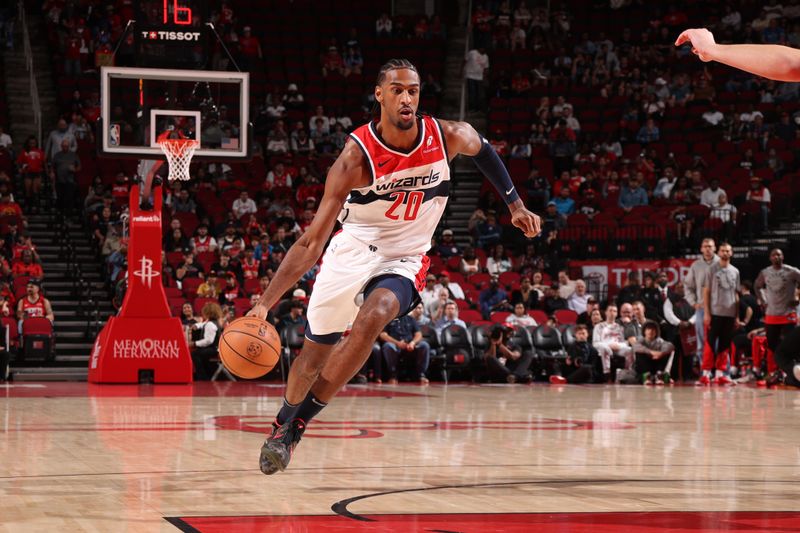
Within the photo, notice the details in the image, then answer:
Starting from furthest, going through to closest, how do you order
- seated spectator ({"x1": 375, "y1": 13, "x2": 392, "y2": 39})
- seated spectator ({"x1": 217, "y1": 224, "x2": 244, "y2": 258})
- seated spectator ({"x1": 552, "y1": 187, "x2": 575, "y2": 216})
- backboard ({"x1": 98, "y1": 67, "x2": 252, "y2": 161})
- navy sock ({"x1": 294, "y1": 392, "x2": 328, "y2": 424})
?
1. seated spectator ({"x1": 375, "y1": 13, "x2": 392, "y2": 39})
2. seated spectator ({"x1": 552, "y1": 187, "x2": 575, "y2": 216})
3. seated spectator ({"x1": 217, "y1": 224, "x2": 244, "y2": 258})
4. backboard ({"x1": 98, "y1": 67, "x2": 252, "y2": 161})
5. navy sock ({"x1": 294, "y1": 392, "x2": 328, "y2": 424})

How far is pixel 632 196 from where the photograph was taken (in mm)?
21672

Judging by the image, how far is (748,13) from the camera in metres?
26.9

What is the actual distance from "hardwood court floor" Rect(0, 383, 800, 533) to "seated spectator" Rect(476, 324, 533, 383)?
465 cm

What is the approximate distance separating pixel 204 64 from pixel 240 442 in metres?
6.84

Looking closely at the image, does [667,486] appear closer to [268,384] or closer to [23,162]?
[268,384]

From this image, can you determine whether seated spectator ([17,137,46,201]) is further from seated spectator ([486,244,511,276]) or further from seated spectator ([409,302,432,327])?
seated spectator ([486,244,511,276])

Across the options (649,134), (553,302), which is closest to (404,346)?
(553,302)

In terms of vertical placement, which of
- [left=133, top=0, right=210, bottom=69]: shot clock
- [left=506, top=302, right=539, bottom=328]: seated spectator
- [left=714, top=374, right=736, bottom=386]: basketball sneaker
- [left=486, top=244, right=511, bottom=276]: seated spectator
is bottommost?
[left=714, top=374, right=736, bottom=386]: basketball sneaker

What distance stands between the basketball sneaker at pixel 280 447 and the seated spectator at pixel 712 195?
53.7 ft

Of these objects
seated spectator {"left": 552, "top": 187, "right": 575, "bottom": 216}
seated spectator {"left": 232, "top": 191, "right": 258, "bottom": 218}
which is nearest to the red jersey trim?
seated spectator {"left": 232, "top": 191, "right": 258, "bottom": 218}

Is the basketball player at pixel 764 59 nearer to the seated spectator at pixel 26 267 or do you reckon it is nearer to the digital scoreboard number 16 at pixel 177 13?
the digital scoreboard number 16 at pixel 177 13

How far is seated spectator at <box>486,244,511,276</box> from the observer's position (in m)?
19.8

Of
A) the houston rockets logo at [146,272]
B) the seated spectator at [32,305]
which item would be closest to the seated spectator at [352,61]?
the seated spectator at [32,305]

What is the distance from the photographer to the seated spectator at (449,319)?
1669 centimetres
